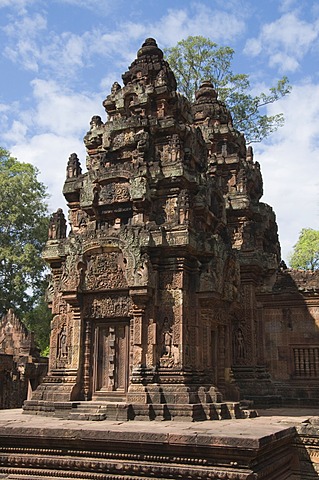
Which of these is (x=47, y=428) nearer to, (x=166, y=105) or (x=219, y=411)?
(x=219, y=411)

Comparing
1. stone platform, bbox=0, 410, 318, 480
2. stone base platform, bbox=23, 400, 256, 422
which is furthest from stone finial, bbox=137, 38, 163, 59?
stone platform, bbox=0, 410, 318, 480

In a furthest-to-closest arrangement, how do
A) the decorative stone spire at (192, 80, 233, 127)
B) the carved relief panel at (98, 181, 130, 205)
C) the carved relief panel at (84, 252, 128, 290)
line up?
the decorative stone spire at (192, 80, 233, 127), the carved relief panel at (98, 181, 130, 205), the carved relief panel at (84, 252, 128, 290)

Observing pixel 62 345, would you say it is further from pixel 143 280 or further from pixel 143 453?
pixel 143 453

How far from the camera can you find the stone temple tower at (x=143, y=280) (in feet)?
34.0

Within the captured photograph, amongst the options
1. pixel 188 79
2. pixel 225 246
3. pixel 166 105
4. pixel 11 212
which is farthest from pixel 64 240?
pixel 11 212

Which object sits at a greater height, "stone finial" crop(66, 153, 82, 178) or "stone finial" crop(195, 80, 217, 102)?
"stone finial" crop(195, 80, 217, 102)

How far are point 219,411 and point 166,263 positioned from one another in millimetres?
3115

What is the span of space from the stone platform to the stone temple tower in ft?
7.33

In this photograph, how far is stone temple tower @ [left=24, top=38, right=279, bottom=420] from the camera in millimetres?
A: 10367

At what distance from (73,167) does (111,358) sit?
535cm

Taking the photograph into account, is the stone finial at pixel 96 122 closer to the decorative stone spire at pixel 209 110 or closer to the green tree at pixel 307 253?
the decorative stone spire at pixel 209 110

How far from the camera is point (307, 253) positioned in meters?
32.9

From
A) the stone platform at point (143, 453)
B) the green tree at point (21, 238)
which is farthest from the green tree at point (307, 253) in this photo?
the stone platform at point (143, 453)

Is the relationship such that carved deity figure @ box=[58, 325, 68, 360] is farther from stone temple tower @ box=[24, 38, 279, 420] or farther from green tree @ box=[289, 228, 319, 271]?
green tree @ box=[289, 228, 319, 271]
